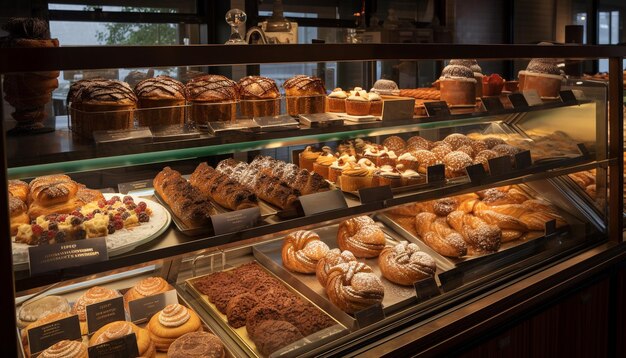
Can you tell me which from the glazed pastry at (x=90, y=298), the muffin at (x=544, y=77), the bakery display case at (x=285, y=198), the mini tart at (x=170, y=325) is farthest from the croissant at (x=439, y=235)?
the glazed pastry at (x=90, y=298)

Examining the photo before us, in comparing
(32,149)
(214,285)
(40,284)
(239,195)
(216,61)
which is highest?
(216,61)

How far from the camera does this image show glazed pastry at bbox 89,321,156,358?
166 centimetres

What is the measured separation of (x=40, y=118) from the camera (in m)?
1.55

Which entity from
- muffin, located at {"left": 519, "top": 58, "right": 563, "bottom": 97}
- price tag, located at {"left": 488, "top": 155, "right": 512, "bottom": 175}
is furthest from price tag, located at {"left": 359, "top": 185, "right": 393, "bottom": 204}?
muffin, located at {"left": 519, "top": 58, "right": 563, "bottom": 97}

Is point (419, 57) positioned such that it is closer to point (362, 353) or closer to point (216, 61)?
point (216, 61)

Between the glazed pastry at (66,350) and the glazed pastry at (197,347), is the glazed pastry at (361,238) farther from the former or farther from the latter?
the glazed pastry at (66,350)

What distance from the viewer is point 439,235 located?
2568mm

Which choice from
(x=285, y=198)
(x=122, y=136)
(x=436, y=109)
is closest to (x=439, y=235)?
(x=436, y=109)

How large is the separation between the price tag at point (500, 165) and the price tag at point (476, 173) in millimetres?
67

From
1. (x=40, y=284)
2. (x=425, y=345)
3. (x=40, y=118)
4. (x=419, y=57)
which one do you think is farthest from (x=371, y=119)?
(x=40, y=284)

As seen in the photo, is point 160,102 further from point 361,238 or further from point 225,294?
point 361,238

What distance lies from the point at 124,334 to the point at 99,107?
637 millimetres

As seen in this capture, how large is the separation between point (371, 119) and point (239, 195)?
60 centimetres

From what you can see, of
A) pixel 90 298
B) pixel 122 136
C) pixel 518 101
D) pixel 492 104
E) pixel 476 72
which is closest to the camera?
pixel 122 136
